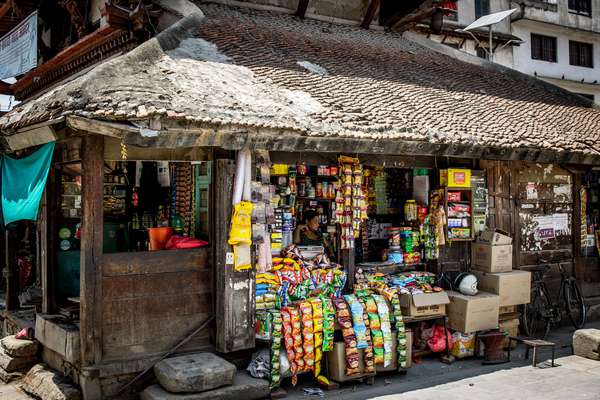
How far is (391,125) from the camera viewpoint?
8.29m

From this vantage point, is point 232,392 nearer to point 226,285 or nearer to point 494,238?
point 226,285

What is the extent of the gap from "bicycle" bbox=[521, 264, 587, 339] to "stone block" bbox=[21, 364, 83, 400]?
7833 mm

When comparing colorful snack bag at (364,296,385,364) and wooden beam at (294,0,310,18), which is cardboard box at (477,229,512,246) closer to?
colorful snack bag at (364,296,385,364)

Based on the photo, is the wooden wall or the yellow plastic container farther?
the yellow plastic container

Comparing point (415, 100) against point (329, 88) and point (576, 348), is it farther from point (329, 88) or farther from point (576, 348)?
point (576, 348)

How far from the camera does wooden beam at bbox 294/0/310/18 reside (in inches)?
503

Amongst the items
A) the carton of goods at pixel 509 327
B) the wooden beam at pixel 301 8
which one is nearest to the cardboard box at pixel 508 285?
the carton of goods at pixel 509 327

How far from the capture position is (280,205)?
28.7 feet

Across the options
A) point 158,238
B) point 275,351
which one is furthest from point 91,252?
point 275,351

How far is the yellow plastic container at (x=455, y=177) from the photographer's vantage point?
971cm

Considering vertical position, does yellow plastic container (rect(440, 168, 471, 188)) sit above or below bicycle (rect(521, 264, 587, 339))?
above

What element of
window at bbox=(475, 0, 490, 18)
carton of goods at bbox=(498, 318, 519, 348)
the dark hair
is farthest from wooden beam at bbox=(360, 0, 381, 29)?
window at bbox=(475, 0, 490, 18)

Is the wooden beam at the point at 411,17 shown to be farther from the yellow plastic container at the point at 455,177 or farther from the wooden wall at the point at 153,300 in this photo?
the wooden wall at the point at 153,300

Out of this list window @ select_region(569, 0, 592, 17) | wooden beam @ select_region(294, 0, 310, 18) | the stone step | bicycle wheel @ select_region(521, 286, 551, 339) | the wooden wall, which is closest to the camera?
the stone step
